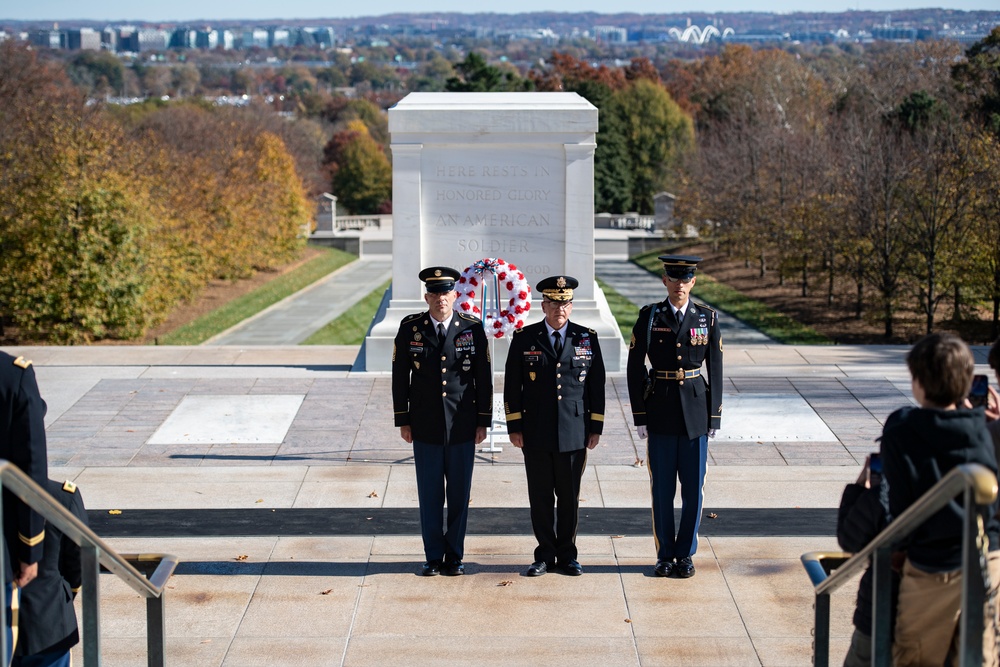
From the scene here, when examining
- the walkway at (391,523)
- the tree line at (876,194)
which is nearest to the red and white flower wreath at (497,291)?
the walkway at (391,523)

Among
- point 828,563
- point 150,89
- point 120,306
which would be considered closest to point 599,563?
point 828,563

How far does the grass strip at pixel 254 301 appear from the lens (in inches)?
952

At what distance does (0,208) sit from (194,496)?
17049 mm

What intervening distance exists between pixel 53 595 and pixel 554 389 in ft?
9.76

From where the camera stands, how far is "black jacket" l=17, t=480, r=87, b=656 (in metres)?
4.12

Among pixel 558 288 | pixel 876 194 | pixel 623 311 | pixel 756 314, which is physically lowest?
pixel 756 314

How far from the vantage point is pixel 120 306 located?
22.0 meters

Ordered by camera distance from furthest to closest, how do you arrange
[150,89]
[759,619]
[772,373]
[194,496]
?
1. [150,89]
2. [772,373]
3. [194,496]
4. [759,619]

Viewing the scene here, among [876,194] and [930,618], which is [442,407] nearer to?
[930,618]

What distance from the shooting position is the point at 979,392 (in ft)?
14.9

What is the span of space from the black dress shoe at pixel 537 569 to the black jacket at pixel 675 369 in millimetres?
909

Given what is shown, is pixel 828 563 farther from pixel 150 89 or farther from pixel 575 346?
pixel 150 89

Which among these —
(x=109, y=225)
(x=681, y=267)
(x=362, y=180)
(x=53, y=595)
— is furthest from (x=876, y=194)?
(x=362, y=180)

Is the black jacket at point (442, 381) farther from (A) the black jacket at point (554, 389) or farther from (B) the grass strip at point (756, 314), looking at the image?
(B) the grass strip at point (756, 314)
